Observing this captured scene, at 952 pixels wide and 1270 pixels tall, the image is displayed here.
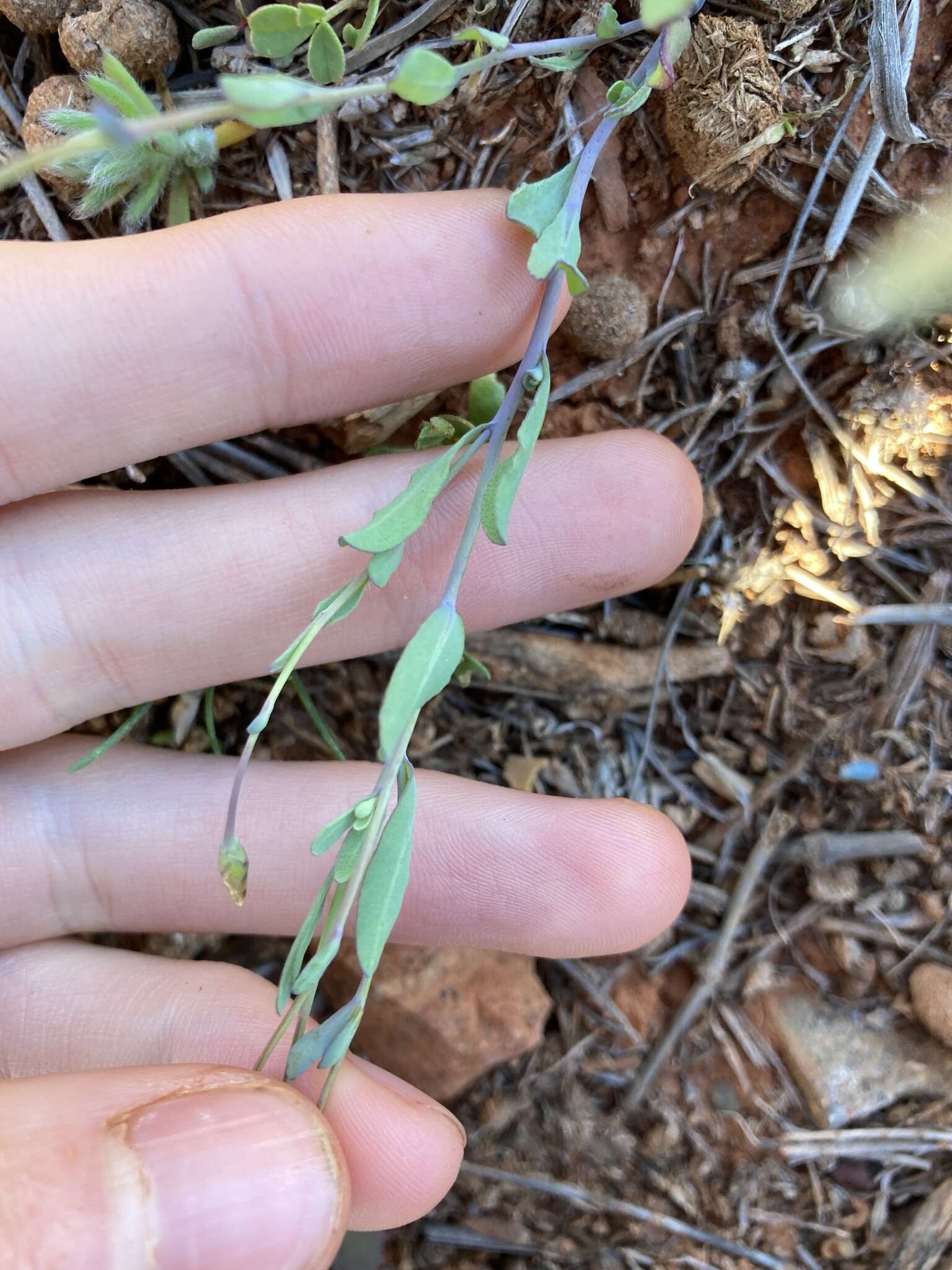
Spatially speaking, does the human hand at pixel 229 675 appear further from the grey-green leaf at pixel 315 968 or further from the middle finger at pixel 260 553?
the grey-green leaf at pixel 315 968

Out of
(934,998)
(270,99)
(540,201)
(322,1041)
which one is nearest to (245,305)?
(540,201)

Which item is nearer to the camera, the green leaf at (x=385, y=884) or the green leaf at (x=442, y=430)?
the green leaf at (x=385, y=884)

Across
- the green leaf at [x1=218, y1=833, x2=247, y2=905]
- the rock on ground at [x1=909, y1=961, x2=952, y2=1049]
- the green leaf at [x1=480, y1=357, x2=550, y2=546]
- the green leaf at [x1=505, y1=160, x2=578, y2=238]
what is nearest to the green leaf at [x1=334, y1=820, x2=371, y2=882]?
the green leaf at [x1=218, y1=833, x2=247, y2=905]

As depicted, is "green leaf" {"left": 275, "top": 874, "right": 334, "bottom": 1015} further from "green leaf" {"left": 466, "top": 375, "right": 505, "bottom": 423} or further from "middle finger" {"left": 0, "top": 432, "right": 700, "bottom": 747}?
"green leaf" {"left": 466, "top": 375, "right": 505, "bottom": 423}

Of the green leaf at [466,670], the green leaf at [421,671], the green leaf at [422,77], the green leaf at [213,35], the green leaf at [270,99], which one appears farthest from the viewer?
the green leaf at [466,670]

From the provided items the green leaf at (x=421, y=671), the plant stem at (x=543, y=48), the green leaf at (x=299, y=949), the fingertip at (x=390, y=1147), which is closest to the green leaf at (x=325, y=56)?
the plant stem at (x=543, y=48)
